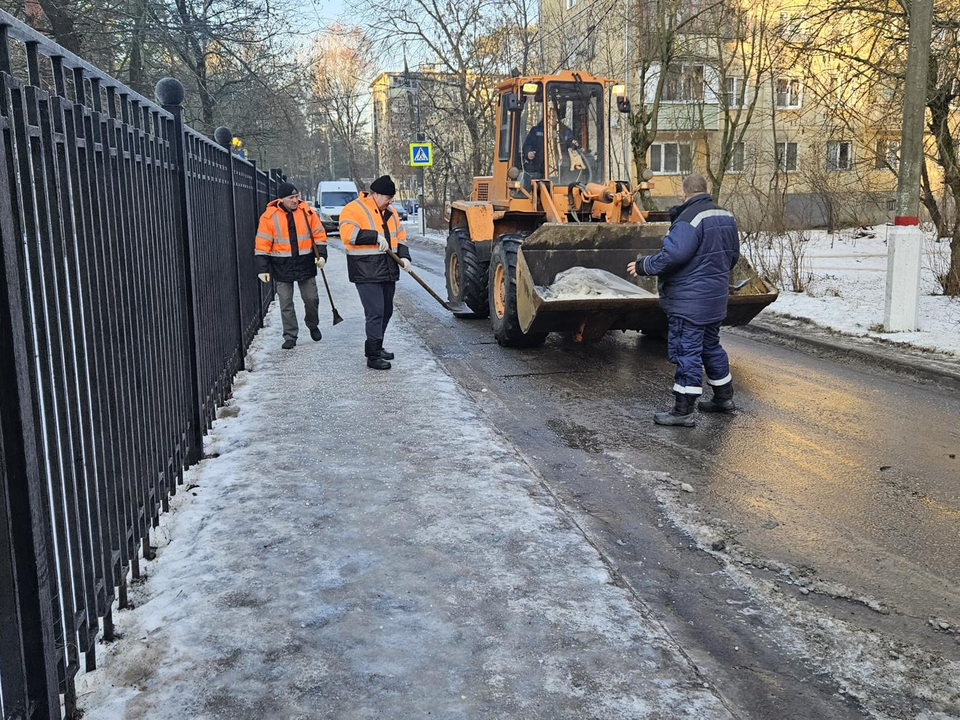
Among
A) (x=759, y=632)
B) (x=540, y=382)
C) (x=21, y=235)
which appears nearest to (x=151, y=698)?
(x=21, y=235)

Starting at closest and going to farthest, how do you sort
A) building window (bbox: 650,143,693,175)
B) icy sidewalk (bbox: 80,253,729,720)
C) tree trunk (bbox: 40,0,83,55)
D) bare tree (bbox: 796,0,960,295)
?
1. icy sidewalk (bbox: 80,253,729,720)
2. bare tree (bbox: 796,0,960,295)
3. tree trunk (bbox: 40,0,83,55)
4. building window (bbox: 650,143,693,175)

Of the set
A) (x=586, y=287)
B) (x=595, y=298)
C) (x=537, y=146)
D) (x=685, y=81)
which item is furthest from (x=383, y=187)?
(x=685, y=81)

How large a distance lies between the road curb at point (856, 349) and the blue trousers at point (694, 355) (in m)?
2.58

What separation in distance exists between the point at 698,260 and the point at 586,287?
7.28 feet

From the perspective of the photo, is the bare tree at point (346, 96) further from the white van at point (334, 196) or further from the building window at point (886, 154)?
the building window at point (886, 154)

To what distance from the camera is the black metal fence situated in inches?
91.4

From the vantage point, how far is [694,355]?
257 inches

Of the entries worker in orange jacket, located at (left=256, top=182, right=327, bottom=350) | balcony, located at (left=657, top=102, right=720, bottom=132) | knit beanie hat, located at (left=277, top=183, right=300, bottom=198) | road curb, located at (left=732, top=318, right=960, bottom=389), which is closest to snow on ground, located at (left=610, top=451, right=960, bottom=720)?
road curb, located at (left=732, top=318, right=960, bottom=389)

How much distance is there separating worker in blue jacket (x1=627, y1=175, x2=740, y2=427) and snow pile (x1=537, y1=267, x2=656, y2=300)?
A: 1.87 metres

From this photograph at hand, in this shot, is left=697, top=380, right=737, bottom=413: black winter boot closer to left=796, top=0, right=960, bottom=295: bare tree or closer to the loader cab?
the loader cab

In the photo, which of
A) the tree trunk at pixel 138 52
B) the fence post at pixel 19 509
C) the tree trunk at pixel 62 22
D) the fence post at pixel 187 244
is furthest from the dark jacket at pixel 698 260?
the tree trunk at pixel 138 52

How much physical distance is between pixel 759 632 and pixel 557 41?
32480 mm

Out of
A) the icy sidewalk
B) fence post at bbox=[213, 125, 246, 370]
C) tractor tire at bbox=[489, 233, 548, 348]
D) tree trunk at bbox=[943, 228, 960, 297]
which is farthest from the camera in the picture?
tree trunk at bbox=[943, 228, 960, 297]

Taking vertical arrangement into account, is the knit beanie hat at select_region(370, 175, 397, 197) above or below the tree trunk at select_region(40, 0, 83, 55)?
below
